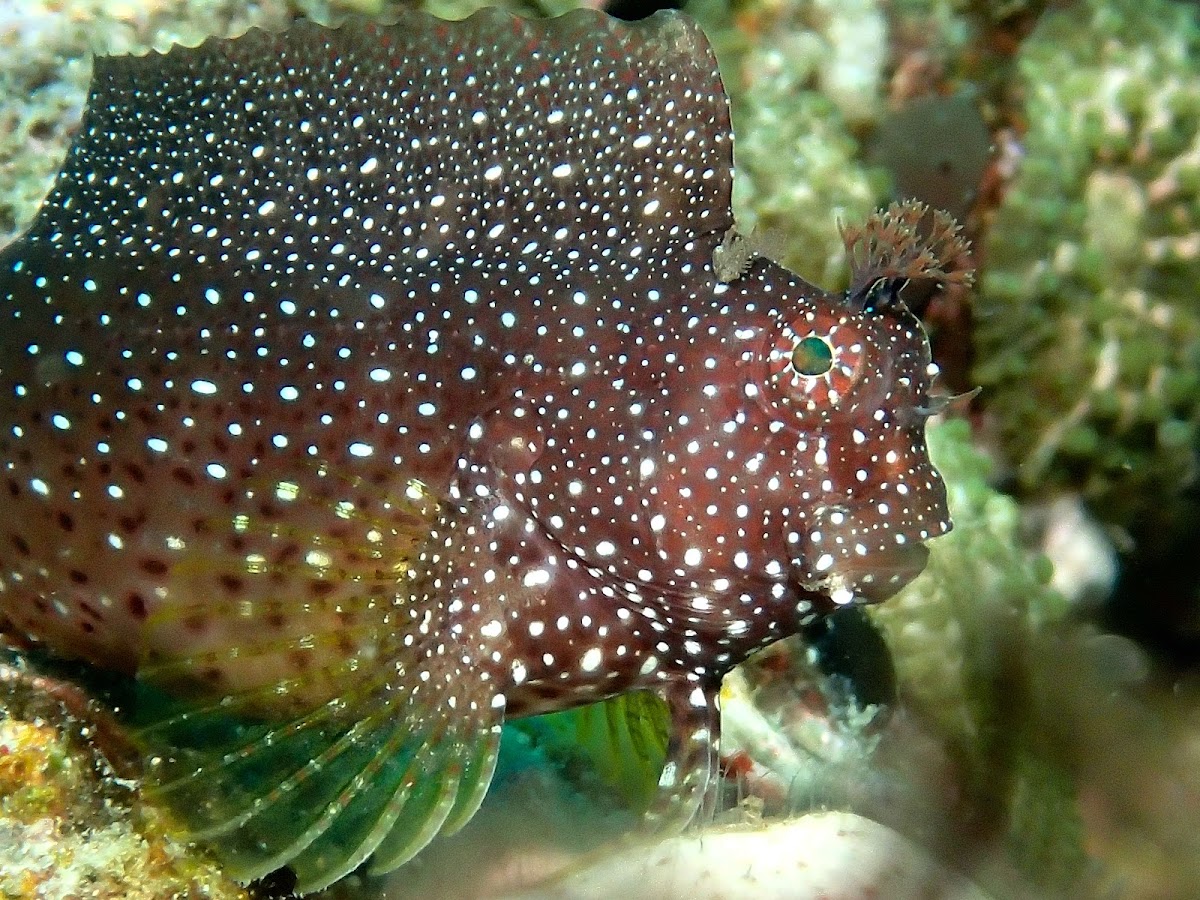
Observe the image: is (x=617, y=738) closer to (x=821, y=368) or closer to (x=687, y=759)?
(x=687, y=759)

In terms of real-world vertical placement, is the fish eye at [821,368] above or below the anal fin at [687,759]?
above

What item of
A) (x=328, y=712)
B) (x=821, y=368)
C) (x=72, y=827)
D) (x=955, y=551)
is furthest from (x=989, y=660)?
(x=72, y=827)

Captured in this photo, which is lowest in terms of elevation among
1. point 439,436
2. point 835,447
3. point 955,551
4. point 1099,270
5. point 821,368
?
point 955,551

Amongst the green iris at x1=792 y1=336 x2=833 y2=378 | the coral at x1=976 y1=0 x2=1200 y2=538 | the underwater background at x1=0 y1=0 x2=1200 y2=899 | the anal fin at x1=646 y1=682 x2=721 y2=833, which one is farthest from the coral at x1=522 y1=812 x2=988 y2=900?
the coral at x1=976 y1=0 x2=1200 y2=538

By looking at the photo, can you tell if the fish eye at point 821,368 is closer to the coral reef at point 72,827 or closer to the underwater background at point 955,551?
the underwater background at point 955,551

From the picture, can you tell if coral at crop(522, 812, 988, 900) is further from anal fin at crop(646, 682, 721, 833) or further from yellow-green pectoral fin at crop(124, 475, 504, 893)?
yellow-green pectoral fin at crop(124, 475, 504, 893)

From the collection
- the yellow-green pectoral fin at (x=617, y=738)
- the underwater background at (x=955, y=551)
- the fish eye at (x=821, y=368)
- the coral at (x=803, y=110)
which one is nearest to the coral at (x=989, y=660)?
the underwater background at (x=955, y=551)

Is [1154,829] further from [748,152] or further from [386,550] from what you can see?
[748,152]
